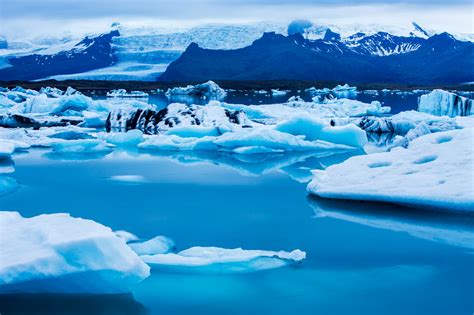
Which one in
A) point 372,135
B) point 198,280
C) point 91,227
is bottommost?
point 372,135

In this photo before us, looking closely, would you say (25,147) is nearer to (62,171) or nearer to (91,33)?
(62,171)

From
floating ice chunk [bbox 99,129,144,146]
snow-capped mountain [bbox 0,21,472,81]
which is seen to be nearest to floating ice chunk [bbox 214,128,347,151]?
floating ice chunk [bbox 99,129,144,146]

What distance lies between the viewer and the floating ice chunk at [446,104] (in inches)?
614

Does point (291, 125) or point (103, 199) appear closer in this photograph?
point (103, 199)

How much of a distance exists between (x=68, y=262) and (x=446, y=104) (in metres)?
15.1

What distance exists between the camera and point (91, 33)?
101 m

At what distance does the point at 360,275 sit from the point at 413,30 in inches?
5326

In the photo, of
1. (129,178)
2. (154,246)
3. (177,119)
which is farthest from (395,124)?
(154,246)

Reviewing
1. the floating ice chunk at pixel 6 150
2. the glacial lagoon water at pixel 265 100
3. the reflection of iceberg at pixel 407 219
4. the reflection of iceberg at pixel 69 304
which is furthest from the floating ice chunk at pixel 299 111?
the reflection of iceberg at pixel 69 304

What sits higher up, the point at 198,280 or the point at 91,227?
the point at 91,227

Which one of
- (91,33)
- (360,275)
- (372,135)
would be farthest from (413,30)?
(360,275)

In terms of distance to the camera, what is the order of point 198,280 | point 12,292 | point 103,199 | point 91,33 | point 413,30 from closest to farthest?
point 12,292, point 198,280, point 103,199, point 91,33, point 413,30

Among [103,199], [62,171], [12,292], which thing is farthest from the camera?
[62,171]

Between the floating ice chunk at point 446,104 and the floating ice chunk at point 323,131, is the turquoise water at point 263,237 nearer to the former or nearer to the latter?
the floating ice chunk at point 323,131
